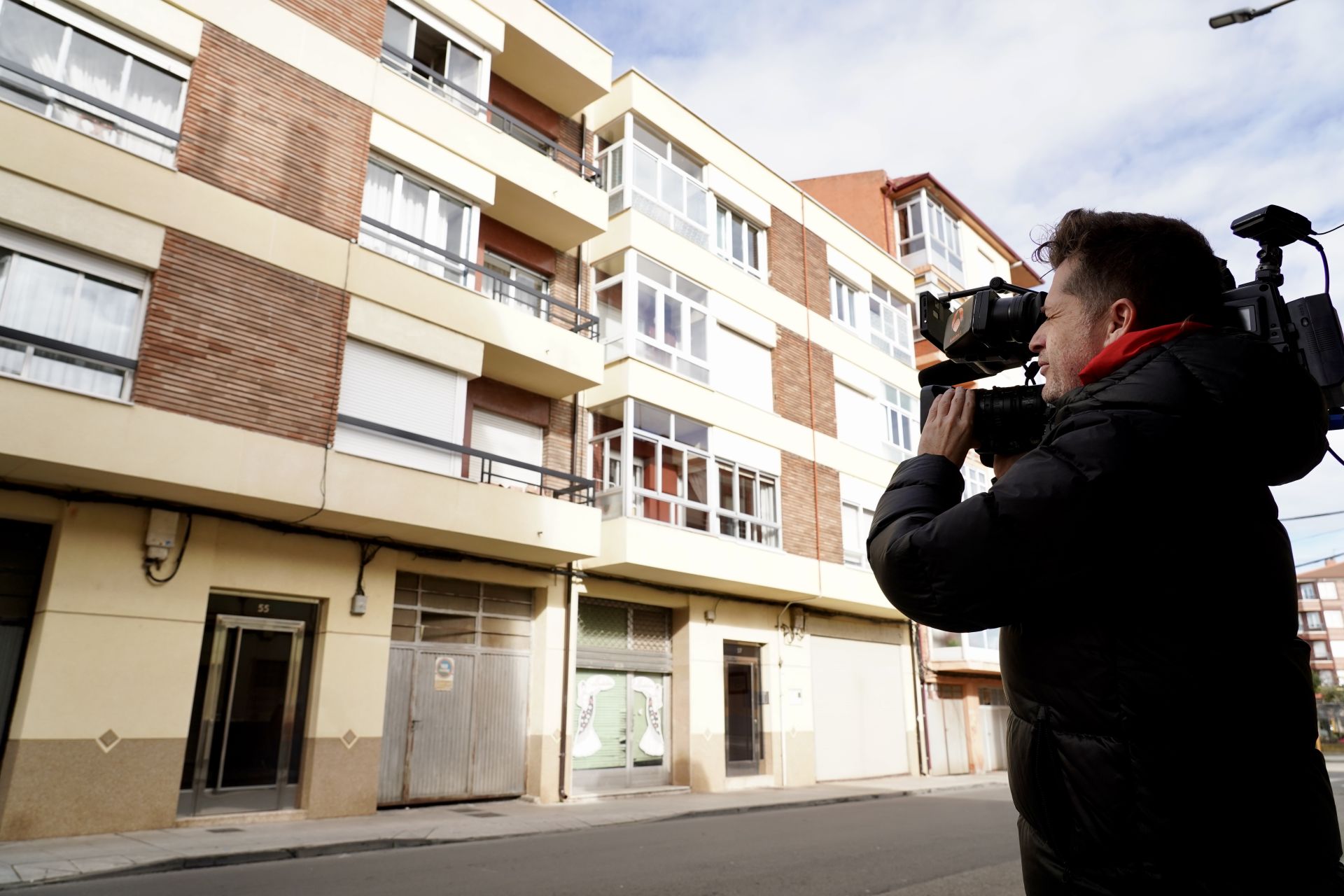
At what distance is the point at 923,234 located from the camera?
28.3m

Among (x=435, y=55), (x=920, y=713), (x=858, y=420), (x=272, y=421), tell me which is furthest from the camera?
(x=858, y=420)

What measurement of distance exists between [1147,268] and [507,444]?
1464cm

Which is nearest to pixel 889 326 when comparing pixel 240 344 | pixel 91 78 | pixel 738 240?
pixel 738 240

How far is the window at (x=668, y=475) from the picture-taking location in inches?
648

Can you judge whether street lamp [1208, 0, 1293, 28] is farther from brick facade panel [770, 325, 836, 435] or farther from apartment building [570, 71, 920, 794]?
brick facade panel [770, 325, 836, 435]

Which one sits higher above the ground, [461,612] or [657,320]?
[657,320]

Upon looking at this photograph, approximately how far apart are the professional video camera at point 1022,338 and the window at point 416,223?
12784 mm

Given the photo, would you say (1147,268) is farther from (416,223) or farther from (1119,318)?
(416,223)

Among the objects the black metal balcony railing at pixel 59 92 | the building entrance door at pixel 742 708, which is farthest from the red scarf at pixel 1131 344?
the building entrance door at pixel 742 708

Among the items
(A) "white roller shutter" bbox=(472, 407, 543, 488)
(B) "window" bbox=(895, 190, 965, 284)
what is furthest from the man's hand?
(B) "window" bbox=(895, 190, 965, 284)

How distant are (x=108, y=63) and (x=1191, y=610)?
44.7ft

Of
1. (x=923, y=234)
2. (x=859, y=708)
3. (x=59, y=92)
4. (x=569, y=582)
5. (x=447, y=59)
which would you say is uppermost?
(x=923, y=234)

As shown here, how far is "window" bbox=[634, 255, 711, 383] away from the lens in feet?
57.6

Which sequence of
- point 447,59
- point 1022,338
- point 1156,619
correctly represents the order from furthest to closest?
point 447,59, point 1022,338, point 1156,619
